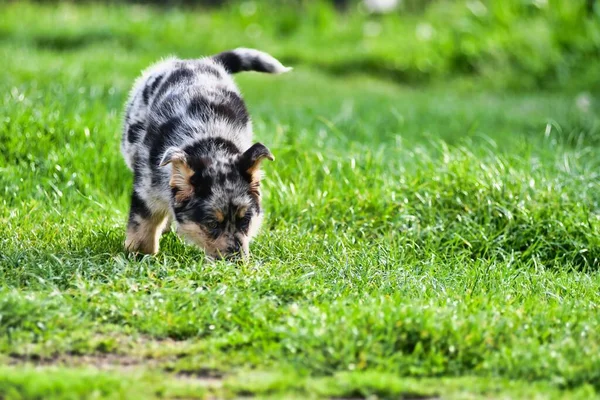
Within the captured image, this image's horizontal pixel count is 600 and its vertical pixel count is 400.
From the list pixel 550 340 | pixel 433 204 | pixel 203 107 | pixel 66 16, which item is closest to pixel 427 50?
pixel 66 16

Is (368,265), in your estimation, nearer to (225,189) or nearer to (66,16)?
(225,189)

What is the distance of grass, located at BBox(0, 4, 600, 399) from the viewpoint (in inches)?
166

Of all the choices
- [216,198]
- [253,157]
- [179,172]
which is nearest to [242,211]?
[216,198]

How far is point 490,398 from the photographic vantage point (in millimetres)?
3971

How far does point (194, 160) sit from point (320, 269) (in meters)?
1.01

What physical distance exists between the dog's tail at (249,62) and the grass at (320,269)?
2.97 ft

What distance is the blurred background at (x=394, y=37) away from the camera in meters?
12.9

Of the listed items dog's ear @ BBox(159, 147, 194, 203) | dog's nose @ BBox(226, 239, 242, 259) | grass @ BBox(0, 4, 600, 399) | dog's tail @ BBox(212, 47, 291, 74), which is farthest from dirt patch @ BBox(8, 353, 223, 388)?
dog's tail @ BBox(212, 47, 291, 74)

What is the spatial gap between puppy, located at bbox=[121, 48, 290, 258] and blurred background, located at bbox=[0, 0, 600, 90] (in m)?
6.54

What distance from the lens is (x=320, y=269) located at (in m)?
5.65

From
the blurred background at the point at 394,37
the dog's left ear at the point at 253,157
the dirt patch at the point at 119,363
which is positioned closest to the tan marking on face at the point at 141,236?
the dog's left ear at the point at 253,157

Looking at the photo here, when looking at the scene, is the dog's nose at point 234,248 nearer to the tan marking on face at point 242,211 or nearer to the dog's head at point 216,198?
the dog's head at point 216,198

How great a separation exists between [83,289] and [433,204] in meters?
2.93

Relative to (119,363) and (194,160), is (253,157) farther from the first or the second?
(119,363)
